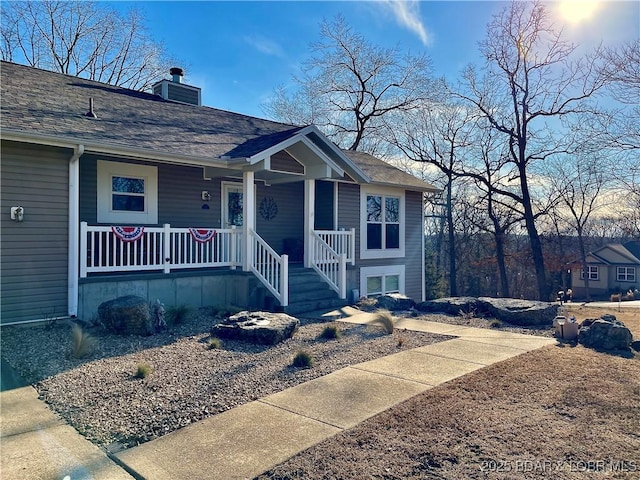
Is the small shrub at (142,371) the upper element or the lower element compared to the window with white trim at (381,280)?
lower

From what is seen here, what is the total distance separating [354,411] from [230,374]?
182cm

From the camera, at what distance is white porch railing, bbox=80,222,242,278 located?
843 cm

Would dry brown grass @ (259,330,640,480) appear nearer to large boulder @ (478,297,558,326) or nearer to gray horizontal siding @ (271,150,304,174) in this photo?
large boulder @ (478,297,558,326)

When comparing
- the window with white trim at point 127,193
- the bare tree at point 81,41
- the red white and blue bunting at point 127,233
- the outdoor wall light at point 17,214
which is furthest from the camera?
the bare tree at point 81,41

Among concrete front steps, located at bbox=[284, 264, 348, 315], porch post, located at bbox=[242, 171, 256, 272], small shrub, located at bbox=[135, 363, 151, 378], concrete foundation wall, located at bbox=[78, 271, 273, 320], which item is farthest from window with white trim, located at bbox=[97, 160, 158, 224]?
small shrub, located at bbox=[135, 363, 151, 378]

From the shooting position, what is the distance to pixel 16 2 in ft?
75.5

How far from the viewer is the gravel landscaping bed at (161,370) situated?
4312 mm

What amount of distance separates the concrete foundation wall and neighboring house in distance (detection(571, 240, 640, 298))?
37133 mm

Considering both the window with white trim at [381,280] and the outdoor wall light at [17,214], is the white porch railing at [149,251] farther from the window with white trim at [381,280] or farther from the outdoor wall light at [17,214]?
the window with white trim at [381,280]

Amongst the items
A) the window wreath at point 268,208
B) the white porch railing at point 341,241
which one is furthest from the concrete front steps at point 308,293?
the window wreath at point 268,208

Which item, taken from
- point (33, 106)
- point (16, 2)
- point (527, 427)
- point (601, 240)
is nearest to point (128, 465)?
point (527, 427)

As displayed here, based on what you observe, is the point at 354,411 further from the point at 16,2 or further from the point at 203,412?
the point at 16,2

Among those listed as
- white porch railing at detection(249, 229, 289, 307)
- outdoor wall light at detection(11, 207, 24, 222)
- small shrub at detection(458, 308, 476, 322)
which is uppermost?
outdoor wall light at detection(11, 207, 24, 222)

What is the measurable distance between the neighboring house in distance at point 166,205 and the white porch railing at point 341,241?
38 millimetres
